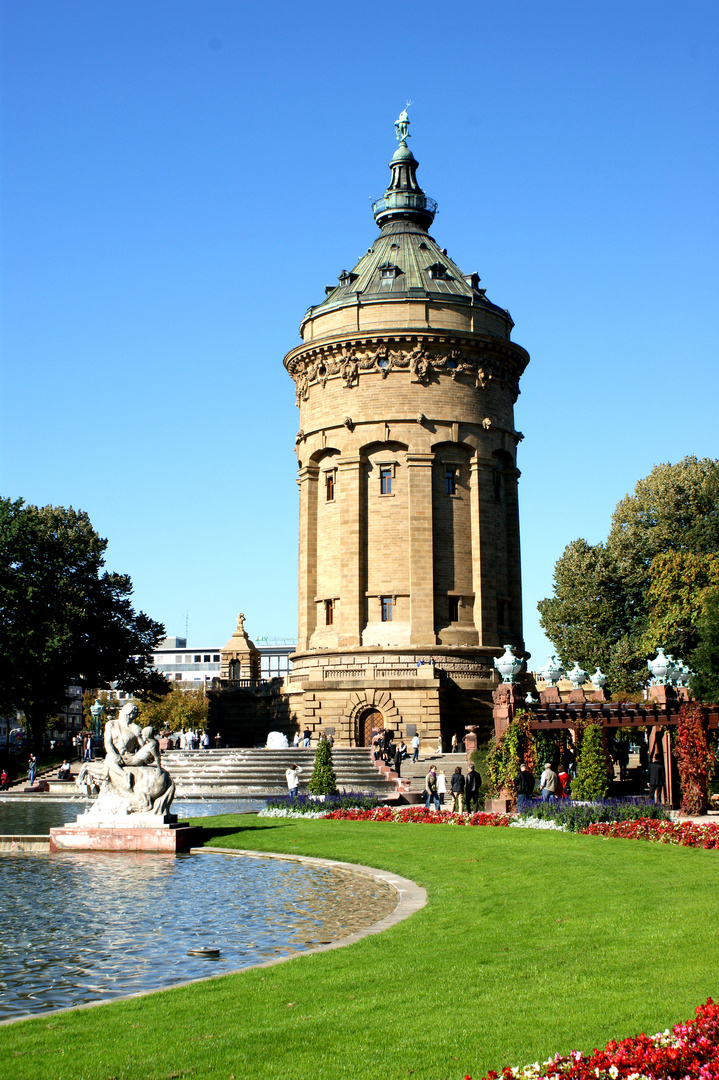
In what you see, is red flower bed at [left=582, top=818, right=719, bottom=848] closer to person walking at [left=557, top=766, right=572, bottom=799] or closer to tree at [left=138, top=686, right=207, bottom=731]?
person walking at [left=557, top=766, right=572, bottom=799]

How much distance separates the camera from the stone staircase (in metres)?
40.6

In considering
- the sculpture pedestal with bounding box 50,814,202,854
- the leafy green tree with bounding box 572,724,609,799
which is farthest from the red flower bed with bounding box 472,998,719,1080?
the leafy green tree with bounding box 572,724,609,799

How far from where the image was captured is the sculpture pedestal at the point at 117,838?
72.0 feet

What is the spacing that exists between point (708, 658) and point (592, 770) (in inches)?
768

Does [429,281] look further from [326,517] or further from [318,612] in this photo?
[318,612]

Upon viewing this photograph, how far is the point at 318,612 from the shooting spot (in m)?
56.2

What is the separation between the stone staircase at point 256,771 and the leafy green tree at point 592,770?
32.5 feet

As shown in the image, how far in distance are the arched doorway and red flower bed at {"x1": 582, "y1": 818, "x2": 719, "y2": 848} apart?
2867cm

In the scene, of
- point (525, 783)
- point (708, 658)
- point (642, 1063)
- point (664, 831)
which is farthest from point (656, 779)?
point (642, 1063)

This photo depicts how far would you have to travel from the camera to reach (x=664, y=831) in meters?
21.0

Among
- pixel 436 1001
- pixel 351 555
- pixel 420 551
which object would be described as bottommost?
pixel 436 1001

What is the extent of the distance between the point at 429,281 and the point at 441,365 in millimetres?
5669

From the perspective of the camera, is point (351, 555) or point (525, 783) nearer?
point (525, 783)

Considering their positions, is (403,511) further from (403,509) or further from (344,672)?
(344,672)
